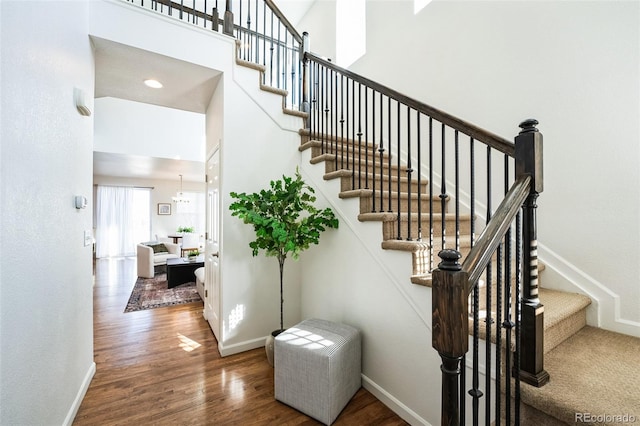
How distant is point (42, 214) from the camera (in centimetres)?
139

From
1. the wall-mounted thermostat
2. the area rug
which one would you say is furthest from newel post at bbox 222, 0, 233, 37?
the area rug

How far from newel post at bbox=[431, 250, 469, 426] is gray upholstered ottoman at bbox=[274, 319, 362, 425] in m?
1.01

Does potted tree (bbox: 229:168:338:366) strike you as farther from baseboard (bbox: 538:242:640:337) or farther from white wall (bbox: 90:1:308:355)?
baseboard (bbox: 538:242:640:337)

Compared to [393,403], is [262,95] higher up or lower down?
higher up

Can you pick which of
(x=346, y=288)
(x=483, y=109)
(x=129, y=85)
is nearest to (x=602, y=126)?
(x=483, y=109)

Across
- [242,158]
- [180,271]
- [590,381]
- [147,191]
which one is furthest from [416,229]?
[147,191]

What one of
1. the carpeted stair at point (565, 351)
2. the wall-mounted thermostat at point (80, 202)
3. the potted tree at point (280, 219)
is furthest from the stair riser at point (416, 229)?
the wall-mounted thermostat at point (80, 202)

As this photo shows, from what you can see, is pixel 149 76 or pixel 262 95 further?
pixel 262 95

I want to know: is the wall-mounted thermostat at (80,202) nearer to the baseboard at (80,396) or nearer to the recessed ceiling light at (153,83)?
the baseboard at (80,396)

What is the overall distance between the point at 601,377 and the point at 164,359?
10.0ft

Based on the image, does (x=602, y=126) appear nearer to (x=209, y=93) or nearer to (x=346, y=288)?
(x=346, y=288)

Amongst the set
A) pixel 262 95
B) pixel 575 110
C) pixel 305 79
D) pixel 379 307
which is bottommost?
pixel 379 307

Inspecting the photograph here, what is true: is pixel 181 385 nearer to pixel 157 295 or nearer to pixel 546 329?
pixel 546 329

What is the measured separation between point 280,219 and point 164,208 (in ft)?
29.8
